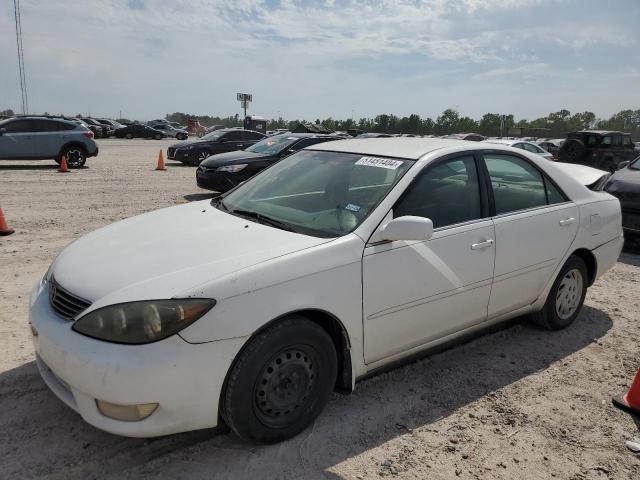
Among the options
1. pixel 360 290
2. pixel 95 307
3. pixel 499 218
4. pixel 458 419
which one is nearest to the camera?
pixel 95 307

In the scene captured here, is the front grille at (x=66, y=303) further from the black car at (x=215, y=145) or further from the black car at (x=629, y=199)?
the black car at (x=215, y=145)

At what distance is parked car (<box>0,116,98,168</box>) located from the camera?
1470cm

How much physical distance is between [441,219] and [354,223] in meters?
0.68

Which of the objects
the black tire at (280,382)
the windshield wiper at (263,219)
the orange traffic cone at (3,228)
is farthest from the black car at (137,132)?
the black tire at (280,382)

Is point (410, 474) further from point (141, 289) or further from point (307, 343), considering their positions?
point (141, 289)

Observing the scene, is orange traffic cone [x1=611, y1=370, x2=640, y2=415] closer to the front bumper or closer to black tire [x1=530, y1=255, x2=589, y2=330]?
black tire [x1=530, y1=255, x2=589, y2=330]

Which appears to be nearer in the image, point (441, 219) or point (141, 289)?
point (141, 289)

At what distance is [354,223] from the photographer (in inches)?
119

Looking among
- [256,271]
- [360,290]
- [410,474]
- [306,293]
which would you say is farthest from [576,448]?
[256,271]

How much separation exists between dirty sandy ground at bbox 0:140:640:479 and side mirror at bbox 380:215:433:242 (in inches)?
42.8

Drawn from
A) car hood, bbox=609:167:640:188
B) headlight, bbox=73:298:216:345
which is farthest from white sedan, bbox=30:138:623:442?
car hood, bbox=609:167:640:188

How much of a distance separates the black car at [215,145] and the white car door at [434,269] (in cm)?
1458

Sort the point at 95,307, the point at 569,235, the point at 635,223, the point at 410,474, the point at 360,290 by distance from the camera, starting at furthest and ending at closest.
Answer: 1. the point at 635,223
2. the point at 569,235
3. the point at 360,290
4. the point at 410,474
5. the point at 95,307

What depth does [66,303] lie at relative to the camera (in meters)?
2.62
